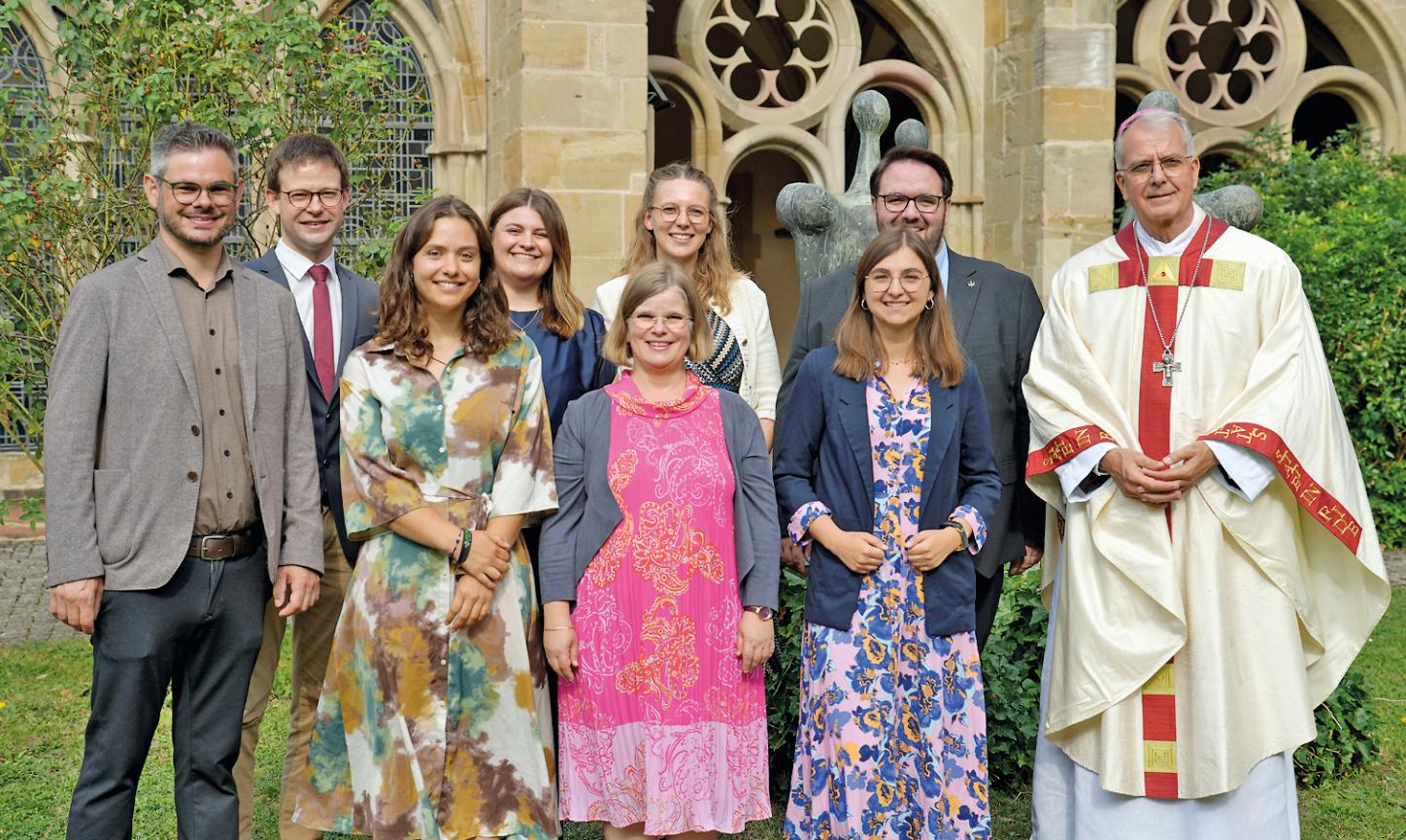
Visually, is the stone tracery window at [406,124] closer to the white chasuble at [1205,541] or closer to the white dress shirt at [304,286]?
the white dress shirt at [304,286]

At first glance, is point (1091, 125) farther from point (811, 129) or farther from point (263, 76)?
point (263, 76)

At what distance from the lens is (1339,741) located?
4.90 metres

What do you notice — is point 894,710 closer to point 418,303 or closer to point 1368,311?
point 418,303

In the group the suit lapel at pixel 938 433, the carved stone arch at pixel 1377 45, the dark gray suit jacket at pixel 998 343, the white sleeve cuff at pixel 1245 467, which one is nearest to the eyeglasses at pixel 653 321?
the dark gray suit jacket at pixel 998 343

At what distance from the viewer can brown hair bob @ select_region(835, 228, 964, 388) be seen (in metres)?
3.61

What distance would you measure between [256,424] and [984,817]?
2046mm

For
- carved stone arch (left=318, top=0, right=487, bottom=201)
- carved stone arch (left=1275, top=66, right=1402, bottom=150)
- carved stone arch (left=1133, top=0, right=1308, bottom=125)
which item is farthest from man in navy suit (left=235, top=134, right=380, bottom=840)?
carved stone arch (left=1275, top=66, right=1402, bottom=150)

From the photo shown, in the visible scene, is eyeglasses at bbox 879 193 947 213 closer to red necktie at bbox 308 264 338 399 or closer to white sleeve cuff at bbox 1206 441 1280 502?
white sleeve cuff at bbox 1206 441 1280 502

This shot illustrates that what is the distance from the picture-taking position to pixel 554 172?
7.90 meters

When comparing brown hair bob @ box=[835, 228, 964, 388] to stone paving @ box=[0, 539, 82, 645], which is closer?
brown hair bob @ box=[835, 228, 964, 388]

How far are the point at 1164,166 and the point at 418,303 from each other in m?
1.93

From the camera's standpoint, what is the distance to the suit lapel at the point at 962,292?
160 inches

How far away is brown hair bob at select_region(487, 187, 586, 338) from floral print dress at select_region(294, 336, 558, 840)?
1.18ft

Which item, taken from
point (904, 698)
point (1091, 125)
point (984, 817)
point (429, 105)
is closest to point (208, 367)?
point (904, 698)
